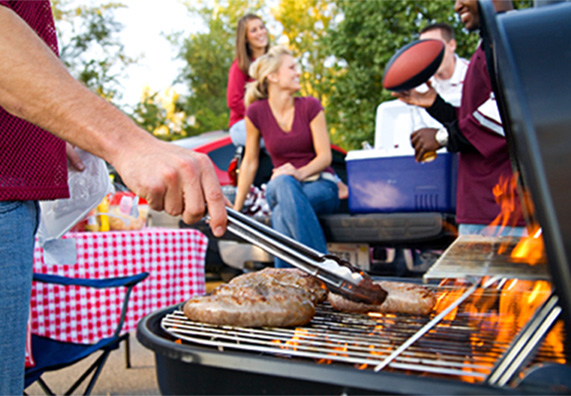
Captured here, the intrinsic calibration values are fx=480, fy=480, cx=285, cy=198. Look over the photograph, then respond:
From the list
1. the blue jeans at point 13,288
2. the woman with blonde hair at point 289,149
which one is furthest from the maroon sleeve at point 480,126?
the blue jeans at point 13,288

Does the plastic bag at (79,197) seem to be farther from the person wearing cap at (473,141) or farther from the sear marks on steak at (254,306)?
the person wearing cap at (473,141)

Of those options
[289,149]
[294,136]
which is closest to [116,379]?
[289,149]

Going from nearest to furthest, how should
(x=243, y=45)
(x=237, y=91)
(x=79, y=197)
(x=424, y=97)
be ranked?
(x=79, y=197) < (x=424, y=97) < (x=243, y=45) < (x=237, y=91)

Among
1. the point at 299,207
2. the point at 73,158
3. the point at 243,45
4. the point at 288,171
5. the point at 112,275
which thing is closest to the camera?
the point at 73,158

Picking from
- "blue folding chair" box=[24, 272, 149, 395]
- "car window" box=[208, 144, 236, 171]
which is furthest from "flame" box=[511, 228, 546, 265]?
"car window" box=[208, 144, 236, 171]

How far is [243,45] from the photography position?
17.0ft

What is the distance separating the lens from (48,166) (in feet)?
5.08

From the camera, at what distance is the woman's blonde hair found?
14.8 feet

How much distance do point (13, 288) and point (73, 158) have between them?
0.66m

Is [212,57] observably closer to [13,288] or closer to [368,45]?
[368,45]

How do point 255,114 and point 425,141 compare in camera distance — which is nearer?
point 425,141

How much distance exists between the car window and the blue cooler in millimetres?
2656

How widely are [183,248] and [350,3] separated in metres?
11.0

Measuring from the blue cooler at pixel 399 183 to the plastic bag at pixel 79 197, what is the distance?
236 cm
